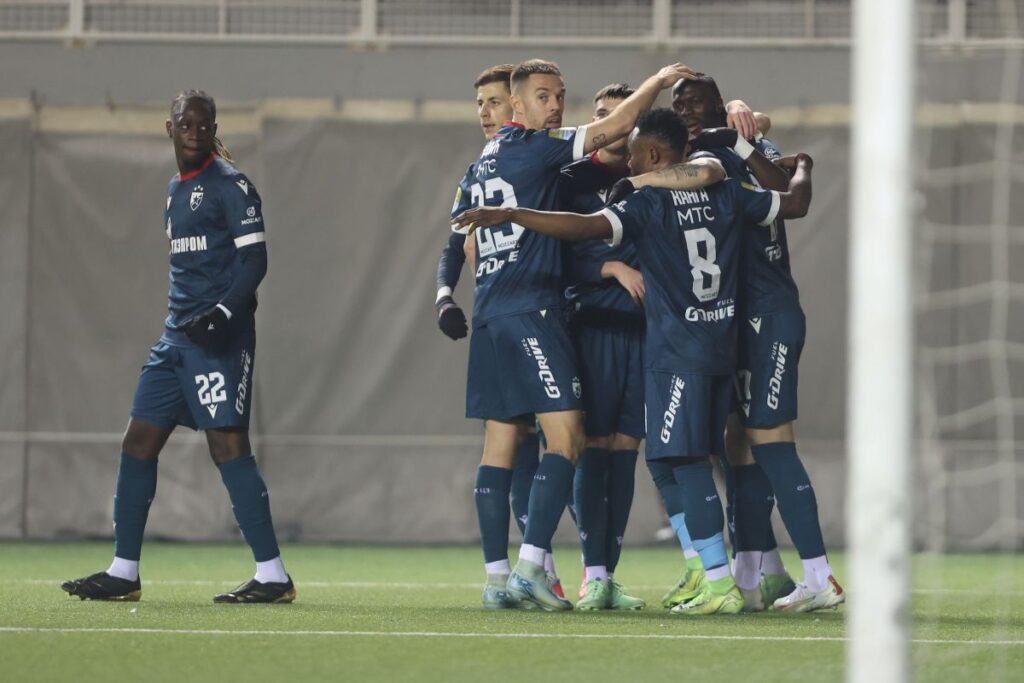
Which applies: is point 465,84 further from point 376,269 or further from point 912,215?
point 912,215

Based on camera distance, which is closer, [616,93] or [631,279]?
[631,279]

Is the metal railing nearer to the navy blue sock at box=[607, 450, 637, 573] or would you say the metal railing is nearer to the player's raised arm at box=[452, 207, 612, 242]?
the navy blue sock at box=[607, 450, 637, 573]

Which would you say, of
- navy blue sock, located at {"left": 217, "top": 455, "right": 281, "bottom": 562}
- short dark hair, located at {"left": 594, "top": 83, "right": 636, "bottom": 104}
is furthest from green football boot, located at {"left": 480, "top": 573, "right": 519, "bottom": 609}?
short dark hair, located at {"left": 594, "top": 83, "right": 636, "bottom": 104}

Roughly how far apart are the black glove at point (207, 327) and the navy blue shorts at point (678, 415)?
4.83 ft

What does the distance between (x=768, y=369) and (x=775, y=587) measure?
822 mm

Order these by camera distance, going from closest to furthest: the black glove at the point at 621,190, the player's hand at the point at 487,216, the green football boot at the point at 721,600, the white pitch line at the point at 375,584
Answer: the player's hand at the point at 487,216
the green football boot at the point at 721,600
the black glove at the point at 621,190
the white pitch line at the point at 375,584

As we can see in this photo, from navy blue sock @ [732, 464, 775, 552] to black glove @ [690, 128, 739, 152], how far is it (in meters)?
1.15

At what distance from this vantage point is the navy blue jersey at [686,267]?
5.02 metres

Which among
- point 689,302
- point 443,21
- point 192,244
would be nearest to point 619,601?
point 689,302

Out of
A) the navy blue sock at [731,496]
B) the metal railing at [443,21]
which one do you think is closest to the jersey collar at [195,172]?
the navy blue sock at [731,496]

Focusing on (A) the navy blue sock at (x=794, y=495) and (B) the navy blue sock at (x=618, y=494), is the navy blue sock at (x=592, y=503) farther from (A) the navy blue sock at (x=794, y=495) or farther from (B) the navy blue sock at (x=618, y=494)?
(A) the navy blue sock at (x=794, y=495)

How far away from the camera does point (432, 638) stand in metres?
4.17

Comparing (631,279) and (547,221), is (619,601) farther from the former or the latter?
(547,221)

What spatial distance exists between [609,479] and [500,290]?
0.82 meters
